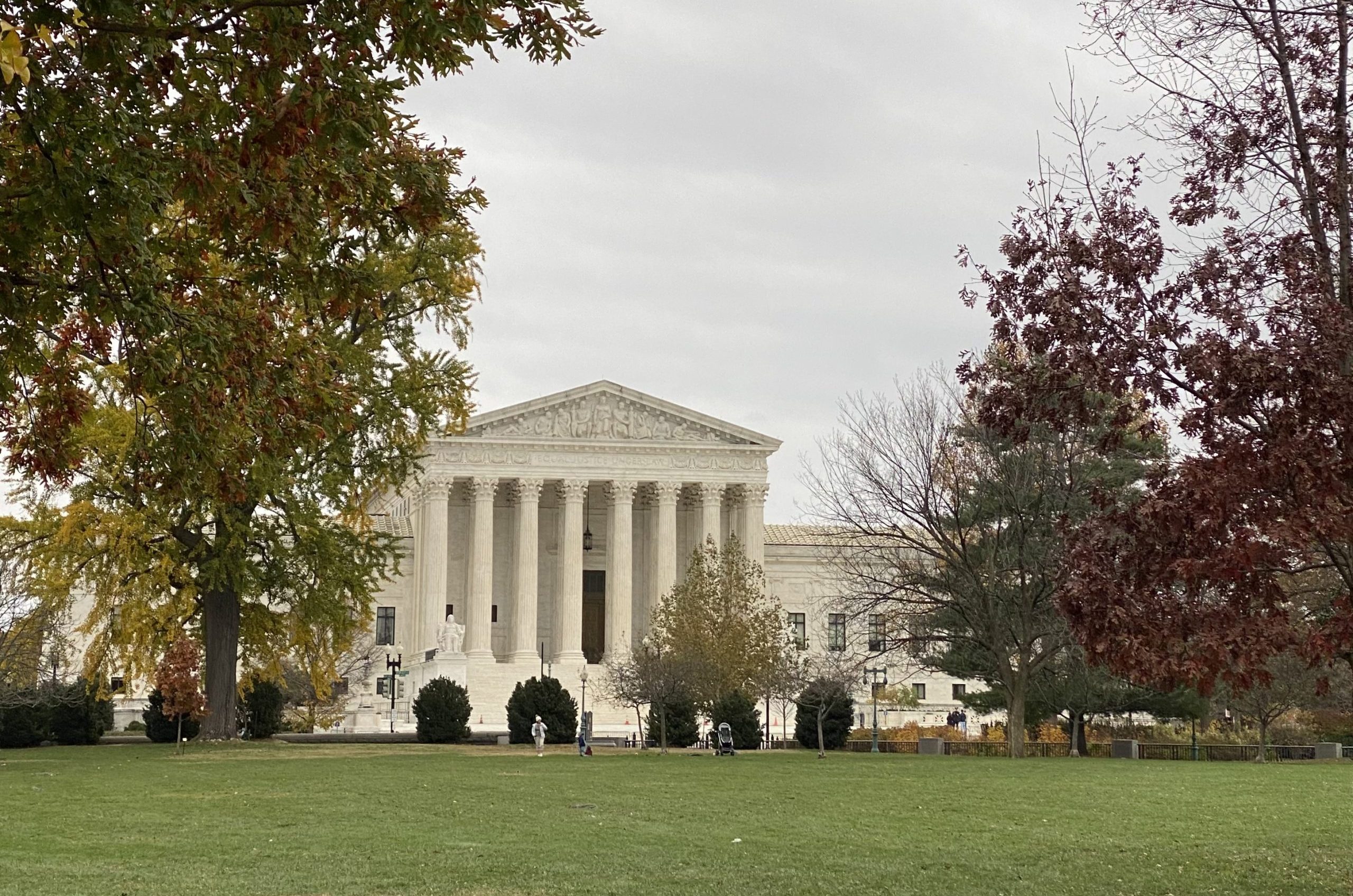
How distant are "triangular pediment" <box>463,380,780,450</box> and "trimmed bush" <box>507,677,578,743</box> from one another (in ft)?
114

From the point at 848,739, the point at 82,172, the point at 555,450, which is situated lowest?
the point at 848,739

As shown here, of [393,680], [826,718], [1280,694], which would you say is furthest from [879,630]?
[393,680]

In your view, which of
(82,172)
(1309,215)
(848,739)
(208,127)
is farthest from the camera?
(848,739)

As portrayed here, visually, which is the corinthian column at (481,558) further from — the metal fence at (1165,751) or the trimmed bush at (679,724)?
the trimmed bush at (679,724)

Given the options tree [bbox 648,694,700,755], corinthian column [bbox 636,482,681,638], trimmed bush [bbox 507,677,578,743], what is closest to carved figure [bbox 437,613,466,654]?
corinthian column [bbox 636,482,681,638]

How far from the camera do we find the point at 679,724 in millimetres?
45969

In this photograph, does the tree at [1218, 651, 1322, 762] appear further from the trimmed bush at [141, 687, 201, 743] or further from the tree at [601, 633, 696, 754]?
the trimmed bush at [141, 687, 201, 743]

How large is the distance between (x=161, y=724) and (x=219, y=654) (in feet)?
Result: 26.4

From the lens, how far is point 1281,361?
9633mm

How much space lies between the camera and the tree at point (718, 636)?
45.8m

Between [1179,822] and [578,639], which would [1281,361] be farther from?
[578,639]

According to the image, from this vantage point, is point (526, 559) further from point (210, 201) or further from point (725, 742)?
point (210, 201)

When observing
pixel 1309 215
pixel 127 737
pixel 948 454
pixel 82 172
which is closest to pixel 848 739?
pixel 948 454

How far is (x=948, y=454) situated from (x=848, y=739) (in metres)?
14.2
